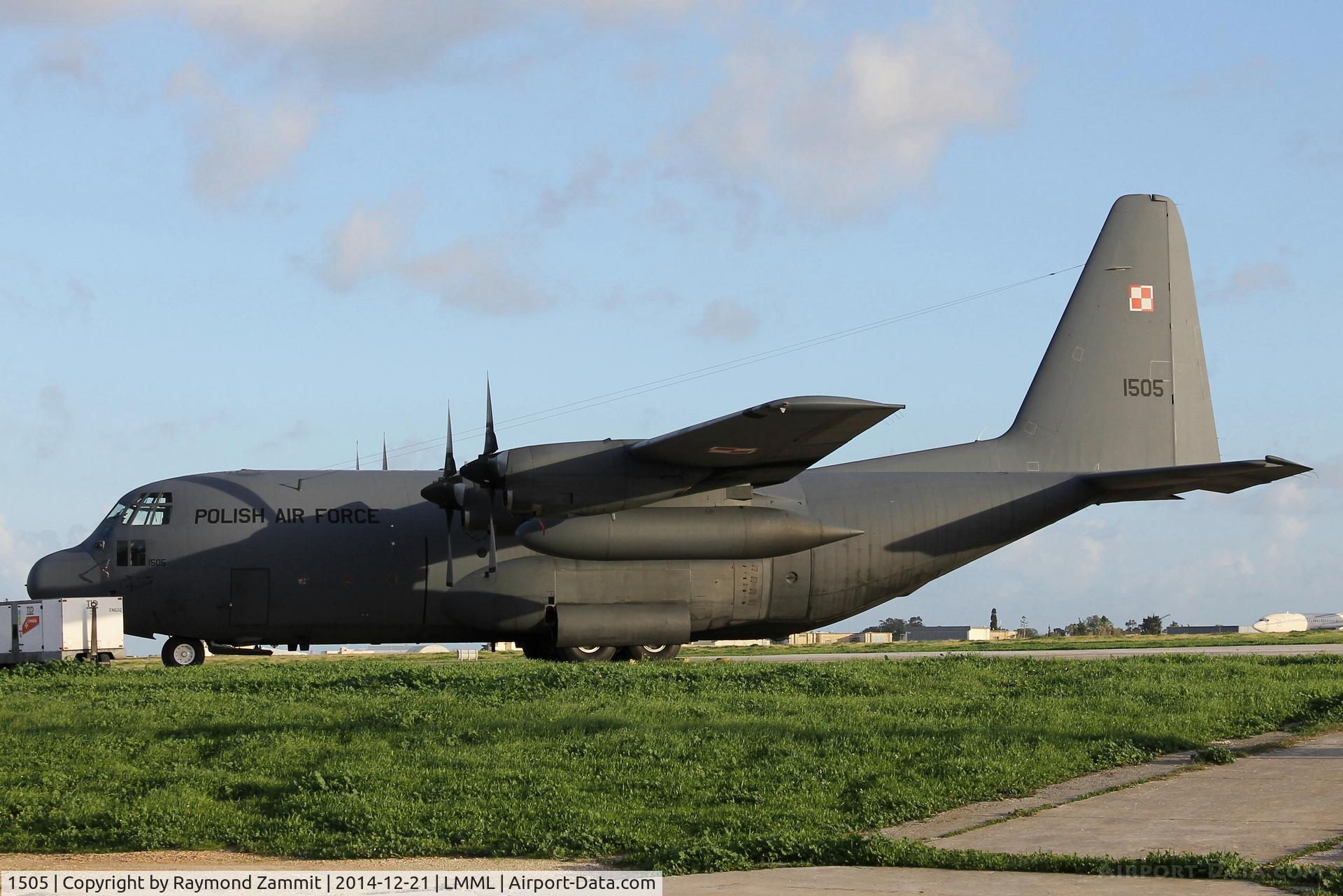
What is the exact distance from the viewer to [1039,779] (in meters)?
10.7

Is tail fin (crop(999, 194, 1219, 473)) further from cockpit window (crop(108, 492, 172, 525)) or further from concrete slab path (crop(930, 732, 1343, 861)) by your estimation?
concrete slab path (crop(930, 732, 1343, 861))

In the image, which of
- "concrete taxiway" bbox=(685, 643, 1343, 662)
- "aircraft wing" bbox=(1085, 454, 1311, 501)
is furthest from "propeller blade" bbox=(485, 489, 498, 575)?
"aircraft wing" bbox=(1085, 454, 1311, 501)

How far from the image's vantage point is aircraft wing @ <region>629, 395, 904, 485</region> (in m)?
19.5

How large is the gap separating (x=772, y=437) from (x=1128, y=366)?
10.0 m

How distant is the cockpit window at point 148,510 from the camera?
2359cm

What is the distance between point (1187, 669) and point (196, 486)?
16.6m

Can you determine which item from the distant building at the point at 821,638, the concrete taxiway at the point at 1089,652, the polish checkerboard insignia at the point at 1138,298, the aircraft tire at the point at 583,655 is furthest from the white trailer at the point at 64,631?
the distant building at the point at 821,638

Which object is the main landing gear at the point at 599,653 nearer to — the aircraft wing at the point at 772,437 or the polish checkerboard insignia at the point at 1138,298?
the aircraft wing at the point at 772,437

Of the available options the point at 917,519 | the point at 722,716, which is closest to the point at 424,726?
the point at 722,716

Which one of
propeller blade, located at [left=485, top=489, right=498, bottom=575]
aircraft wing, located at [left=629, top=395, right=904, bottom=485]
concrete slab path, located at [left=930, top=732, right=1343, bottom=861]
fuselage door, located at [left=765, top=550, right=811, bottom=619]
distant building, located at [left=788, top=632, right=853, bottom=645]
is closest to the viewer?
concrete slab path, located at [left=930, top=732, right=1343, bottom=861]

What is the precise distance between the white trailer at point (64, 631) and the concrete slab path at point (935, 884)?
1808 cm

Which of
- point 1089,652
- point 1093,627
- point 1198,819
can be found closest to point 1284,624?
point 1093,627

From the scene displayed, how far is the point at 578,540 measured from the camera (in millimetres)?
22328

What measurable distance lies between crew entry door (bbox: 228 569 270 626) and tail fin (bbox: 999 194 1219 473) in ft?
46.6
